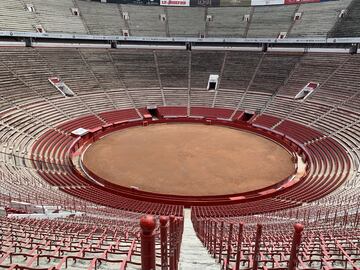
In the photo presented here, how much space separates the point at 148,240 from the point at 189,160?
2257 cm

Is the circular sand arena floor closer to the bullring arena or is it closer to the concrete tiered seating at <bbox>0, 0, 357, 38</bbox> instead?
the bullring arena

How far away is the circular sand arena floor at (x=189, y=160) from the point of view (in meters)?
22.1

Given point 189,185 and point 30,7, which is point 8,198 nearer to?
point 189,185

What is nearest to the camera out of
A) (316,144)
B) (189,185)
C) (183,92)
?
(189,185)

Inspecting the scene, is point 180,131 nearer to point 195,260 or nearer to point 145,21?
point 145,21

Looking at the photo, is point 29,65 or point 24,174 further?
point 29,65

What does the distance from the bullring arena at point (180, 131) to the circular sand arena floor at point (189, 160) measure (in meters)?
0.16

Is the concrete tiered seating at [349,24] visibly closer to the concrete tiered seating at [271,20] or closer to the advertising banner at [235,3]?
the concrete tiered seating at [271,20]

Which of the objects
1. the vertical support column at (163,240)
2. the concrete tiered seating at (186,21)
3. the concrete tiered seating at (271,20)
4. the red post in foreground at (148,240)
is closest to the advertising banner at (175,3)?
the concrete tiered seating at (186,21)

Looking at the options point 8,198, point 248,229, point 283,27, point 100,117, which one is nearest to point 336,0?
point 283,27

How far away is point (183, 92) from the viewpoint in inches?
1591

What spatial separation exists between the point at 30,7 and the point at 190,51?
→ 71.3ft

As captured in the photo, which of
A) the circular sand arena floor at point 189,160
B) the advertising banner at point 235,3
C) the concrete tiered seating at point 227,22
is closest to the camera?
the circular sand arena floor at point 189,160

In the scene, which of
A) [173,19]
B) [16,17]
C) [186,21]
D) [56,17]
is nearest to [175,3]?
[173,19]
